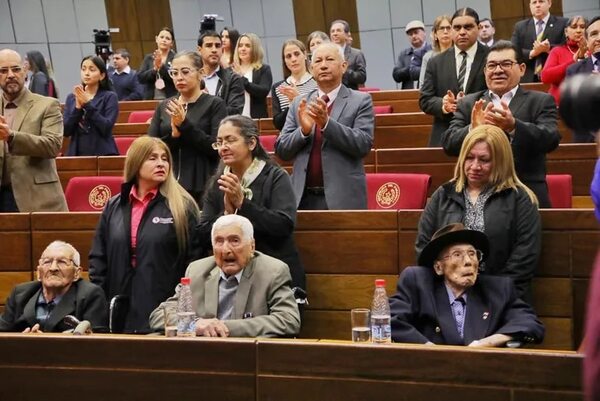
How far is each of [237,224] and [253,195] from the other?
42 cm

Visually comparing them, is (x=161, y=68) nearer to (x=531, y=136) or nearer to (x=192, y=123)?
(x=192, y=123)

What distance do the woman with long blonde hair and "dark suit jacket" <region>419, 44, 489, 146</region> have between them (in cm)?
159

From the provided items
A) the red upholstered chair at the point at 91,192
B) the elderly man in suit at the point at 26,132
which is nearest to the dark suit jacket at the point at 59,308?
the elderly man in suit at the point at 26,132

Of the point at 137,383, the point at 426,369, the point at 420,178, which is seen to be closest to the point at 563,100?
the point at 426,369

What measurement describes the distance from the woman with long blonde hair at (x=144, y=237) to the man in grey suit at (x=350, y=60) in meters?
2.69

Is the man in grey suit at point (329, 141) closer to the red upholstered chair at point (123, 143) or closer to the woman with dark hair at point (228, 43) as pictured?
the red upholstered chair at point (123, 143)

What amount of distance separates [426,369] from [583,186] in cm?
323

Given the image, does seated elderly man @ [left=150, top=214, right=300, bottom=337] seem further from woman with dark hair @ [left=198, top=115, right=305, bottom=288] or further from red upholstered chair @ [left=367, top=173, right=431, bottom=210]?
red upholstered chair @ [left=367, top=173, right=431, bottom=210]

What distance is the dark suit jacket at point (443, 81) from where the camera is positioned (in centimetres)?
529

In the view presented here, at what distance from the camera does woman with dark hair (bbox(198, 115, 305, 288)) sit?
396 cm

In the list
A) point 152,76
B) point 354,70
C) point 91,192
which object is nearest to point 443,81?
point 91,192

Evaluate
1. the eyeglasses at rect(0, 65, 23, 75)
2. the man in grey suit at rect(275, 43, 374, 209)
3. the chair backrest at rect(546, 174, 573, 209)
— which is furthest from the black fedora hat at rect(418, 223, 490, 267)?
the eyeglasses at rect(0, 65, 23, 75)

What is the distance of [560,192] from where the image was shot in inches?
185

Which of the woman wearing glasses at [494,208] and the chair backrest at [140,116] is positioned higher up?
the chair backrest at [140,116]
